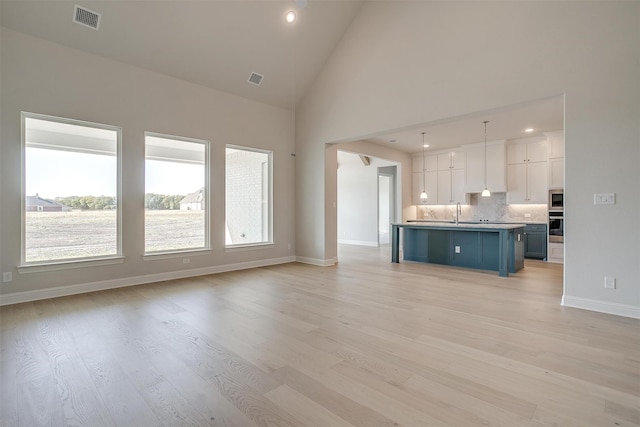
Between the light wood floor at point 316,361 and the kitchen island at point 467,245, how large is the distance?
5.15 ft

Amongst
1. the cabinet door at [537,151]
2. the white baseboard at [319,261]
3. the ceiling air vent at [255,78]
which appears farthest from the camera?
the cabinet door at [537,151]

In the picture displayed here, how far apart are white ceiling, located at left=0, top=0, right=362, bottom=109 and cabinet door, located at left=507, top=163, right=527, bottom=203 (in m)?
5.51

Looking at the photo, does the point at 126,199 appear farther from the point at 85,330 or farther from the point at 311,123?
the point at 311,123

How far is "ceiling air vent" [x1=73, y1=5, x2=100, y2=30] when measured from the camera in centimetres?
391

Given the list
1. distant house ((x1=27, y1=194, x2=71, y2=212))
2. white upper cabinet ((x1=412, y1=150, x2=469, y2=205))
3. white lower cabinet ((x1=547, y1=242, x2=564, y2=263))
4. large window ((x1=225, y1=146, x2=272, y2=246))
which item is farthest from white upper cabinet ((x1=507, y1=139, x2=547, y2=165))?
distant house ((x1=27, y1=194, x2=71, y2=212))

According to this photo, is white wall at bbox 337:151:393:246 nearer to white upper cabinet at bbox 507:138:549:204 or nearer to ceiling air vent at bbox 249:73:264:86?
white upper cabinet at bbox 507:138:549:204

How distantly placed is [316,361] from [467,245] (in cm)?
479

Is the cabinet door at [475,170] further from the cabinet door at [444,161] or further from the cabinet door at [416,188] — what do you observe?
the cabinet door at [416,188]

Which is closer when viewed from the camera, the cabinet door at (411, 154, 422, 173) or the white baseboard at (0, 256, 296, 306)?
the white baseboard at (0, 256, 296, 306)

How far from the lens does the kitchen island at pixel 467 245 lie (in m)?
5.57

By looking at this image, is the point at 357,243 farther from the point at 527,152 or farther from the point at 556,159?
the point at 556,159

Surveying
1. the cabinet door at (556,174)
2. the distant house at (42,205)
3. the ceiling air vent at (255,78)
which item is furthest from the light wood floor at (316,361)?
the cabinet door at (556,174)

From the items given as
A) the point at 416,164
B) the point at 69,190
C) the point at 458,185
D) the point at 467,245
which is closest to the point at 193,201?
the point at 69,190

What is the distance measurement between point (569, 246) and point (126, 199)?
606 cm
